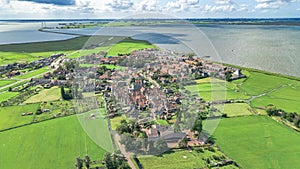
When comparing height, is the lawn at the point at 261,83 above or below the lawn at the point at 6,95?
above

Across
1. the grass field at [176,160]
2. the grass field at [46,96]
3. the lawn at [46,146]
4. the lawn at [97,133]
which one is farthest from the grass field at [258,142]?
the grass field at [46,96]

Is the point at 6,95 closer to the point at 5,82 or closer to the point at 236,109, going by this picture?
the point at 5,82

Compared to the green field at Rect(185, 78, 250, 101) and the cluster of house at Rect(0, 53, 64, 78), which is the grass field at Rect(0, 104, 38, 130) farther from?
the cluster of house at Rect(0, 53, 64, 78)

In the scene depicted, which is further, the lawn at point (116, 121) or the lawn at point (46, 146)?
the lawn at point (116, 121)

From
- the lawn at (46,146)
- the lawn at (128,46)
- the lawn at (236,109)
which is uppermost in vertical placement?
the lawn at (128,46)

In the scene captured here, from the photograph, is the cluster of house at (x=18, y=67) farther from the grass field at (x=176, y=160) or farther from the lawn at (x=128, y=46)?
the grass field at (x=176, y=160)

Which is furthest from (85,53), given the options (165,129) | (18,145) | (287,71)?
(287,71)

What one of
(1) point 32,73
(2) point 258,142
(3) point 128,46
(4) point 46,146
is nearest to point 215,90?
(2) point 258,142
